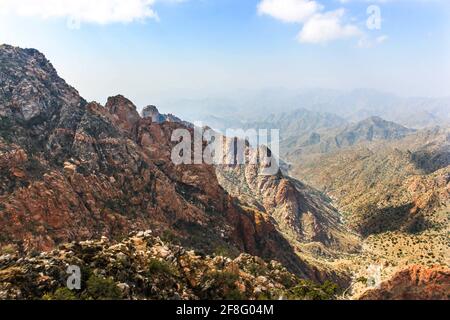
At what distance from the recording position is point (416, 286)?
3225 cm

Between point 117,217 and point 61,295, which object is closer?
point 61,295

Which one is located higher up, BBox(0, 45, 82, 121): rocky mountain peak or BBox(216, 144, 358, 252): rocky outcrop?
BBox(0, 45, 82, 121): rocky mountain peak

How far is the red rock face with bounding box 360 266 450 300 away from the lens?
31.4 m

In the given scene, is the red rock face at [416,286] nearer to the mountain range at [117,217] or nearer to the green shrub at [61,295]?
the mountain range at [117,217]

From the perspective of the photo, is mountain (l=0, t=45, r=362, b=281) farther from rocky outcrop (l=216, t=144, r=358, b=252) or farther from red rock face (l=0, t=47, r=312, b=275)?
rocky outcrop (l=216, t=144, r=358, b=252)

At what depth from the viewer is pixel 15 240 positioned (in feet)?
173

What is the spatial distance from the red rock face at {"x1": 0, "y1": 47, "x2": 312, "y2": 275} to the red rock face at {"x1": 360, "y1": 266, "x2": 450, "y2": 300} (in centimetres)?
4168

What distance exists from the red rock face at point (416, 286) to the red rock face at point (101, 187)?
41.7 metres

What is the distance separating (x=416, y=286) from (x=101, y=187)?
55.5 metres

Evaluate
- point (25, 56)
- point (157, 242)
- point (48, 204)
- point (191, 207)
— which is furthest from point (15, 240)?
point (25, 56)

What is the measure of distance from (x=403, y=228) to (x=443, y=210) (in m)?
17.5

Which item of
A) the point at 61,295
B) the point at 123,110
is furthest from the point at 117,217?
the point at 123,110

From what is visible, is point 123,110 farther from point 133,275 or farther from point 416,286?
point 416,286

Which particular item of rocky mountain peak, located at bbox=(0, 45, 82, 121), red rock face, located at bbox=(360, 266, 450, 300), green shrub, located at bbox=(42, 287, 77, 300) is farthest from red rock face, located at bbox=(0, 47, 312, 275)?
red rock face, located at bbox=(360, 266, 450, 300)
